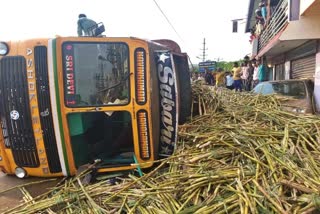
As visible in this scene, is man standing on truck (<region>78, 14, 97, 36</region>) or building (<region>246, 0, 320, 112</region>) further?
Result: building (<region>246, 0, 320, 112</region>)

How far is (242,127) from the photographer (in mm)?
3691

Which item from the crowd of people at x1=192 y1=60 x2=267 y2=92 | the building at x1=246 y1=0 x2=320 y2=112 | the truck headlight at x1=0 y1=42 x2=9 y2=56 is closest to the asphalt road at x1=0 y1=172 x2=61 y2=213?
the truck headlight at x1=0 y1=42 x2=9 y2=56

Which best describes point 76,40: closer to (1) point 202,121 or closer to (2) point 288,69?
(1) point 202,121

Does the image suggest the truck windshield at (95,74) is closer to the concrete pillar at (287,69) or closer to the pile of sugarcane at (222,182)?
the pile of sugarcane at (222,182)

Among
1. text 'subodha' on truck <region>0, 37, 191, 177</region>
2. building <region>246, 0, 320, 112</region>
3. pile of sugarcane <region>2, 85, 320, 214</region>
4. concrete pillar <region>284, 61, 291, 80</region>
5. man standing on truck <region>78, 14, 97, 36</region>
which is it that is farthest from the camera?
concrete pillar <region>284, 61, 291, 80</region>

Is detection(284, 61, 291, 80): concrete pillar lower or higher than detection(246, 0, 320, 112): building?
lower

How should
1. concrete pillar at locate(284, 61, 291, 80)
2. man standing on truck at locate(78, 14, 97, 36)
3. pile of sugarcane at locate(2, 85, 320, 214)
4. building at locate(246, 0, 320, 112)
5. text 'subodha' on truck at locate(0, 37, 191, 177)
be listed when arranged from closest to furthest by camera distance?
1. pile of sugarcane at locate(2, 85, 320, 214)
2. text 'subodha' on truck at locate(0, 37, 191, 177)
3. man standing on truck at locate(78, 14, 97, 36)
4. building at locate(246, 0, 320, 112)
5. concrete pillar at locate(284, 61, 291, 80)

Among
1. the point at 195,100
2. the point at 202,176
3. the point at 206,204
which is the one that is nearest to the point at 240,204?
the point at 206,204

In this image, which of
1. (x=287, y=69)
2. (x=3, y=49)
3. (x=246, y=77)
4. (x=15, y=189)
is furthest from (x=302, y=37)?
(x=15, y=189)

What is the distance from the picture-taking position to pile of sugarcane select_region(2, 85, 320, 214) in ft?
7.08

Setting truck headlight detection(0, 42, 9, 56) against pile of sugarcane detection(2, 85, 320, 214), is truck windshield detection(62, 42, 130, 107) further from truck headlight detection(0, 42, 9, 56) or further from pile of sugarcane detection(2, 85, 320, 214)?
pile of sugarcane detection(2, 85, 320, 214)

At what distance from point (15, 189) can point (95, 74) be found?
Result: 4.81 feet

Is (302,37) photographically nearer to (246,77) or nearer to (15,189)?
(246,77)

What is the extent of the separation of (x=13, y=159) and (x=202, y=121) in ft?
7.80
